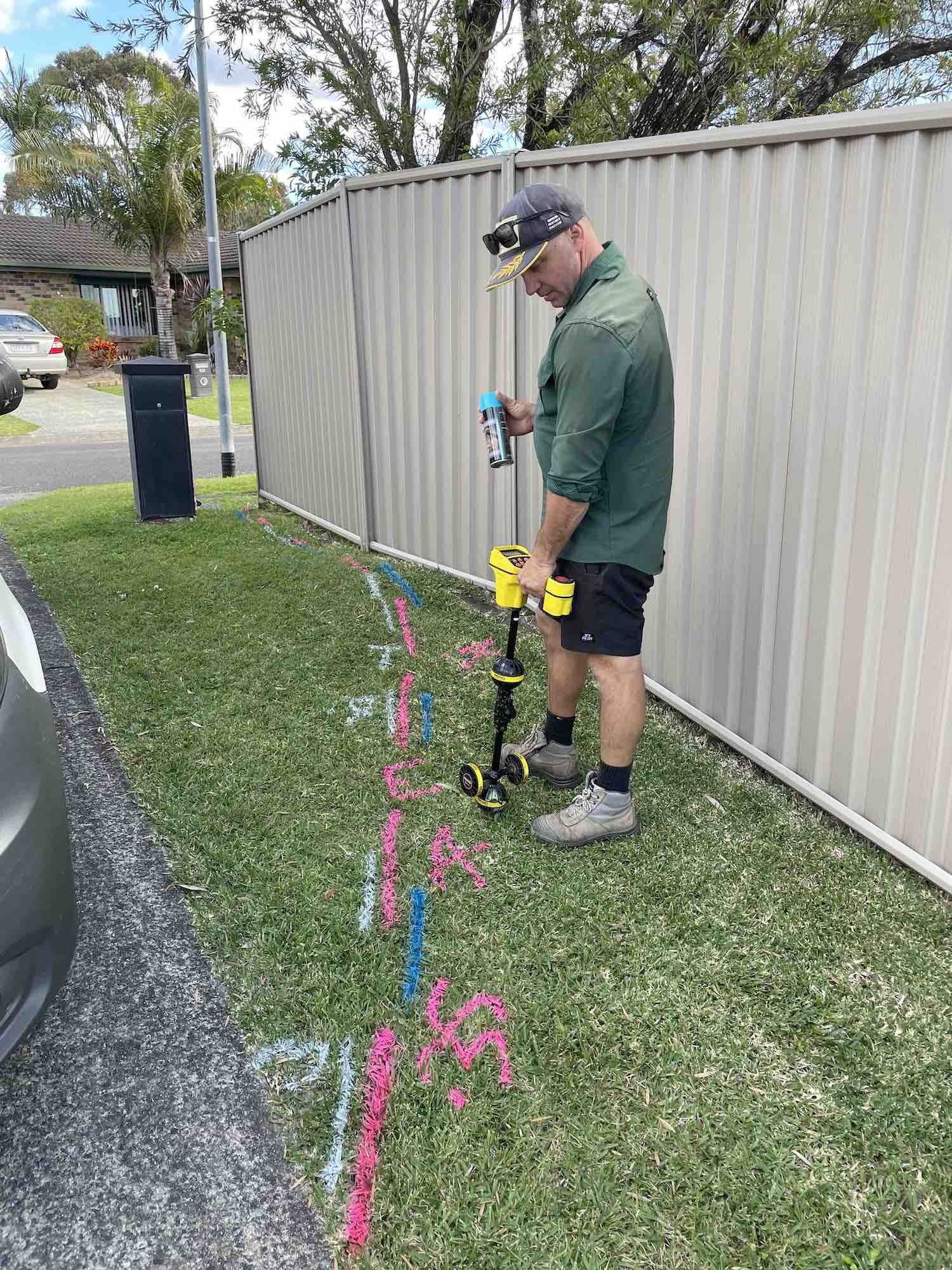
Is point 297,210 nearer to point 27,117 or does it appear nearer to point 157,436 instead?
point 157,436

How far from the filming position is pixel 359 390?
259 inches

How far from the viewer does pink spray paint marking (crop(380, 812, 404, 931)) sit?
2.75m

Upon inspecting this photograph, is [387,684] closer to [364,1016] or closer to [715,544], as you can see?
[715,544]

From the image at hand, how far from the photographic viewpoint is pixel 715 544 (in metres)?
3.73

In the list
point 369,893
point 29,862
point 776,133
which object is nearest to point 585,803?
point 369,893

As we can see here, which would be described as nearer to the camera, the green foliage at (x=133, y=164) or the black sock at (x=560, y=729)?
the black sock at (x=560, y=729)

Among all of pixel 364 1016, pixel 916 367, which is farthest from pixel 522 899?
pixel 916 367

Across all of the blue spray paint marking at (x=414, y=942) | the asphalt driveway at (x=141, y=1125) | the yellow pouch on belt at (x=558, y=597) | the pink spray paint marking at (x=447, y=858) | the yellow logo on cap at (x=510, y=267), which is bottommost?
the asphalt driveway at (x=141, y=1125)

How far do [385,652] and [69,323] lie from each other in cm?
2889

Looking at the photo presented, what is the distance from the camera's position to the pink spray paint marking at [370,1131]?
1849mm

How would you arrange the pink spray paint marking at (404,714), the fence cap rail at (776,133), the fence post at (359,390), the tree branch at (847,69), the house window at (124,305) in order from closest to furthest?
the fence cap rail at (776,133) < the pink spray paint marking at (404,714) < the fence post at (359,390) < the tree branch at (847,69) < the house window at (124,305)

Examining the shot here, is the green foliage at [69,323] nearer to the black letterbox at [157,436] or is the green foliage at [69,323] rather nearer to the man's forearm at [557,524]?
the black letterbox at [157,436]

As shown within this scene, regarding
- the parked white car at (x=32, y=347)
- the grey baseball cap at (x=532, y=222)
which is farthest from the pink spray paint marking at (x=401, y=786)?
the parked white car at (x=32, y=347)

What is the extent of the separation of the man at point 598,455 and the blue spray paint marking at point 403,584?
2.24m
